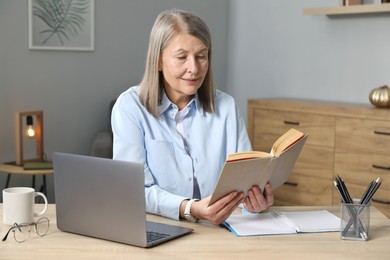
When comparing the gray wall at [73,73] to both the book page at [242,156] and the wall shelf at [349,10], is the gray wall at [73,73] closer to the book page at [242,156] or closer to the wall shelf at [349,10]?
the wall shelf at [349,10]

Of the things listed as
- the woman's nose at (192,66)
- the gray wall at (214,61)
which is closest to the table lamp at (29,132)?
the gray wall at (214,61)

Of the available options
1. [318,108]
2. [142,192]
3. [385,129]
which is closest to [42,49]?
[318,108]

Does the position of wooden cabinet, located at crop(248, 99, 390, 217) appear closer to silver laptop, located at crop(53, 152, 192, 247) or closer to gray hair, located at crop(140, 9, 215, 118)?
gray hair, located at crop(140, 9, 215, 118)

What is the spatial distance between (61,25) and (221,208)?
2972mm

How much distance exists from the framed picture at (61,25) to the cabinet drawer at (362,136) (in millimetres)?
1838

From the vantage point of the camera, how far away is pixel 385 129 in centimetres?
408

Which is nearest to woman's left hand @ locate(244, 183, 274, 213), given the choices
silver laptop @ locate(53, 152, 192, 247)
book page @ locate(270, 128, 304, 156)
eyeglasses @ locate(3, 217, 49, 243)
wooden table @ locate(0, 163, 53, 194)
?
book page @ locate(270, 128, 304, 156)

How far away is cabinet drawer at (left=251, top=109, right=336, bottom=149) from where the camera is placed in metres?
4.40

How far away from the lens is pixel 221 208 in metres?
2.04

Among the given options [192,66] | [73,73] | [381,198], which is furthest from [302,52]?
[192,66]

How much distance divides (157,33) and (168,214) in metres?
0.67

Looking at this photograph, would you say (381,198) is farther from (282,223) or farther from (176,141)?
(282,223)

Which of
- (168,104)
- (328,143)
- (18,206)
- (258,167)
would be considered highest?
(168,104)

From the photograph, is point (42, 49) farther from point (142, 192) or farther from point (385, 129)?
point (142, 192)
